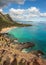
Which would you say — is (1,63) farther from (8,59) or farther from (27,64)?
(27,64)

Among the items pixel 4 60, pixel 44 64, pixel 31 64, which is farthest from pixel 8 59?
pixel 44 64

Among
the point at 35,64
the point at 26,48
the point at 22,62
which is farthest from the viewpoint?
the point at 26,48

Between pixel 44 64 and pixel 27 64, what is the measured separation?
842 cm

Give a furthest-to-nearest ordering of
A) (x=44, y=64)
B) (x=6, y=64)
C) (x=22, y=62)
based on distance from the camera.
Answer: (x=44, y=64)
(x=22, y=62)
(x=6, y=64)

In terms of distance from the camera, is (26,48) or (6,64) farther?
(26,48)

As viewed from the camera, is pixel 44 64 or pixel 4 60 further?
pixel 44 64

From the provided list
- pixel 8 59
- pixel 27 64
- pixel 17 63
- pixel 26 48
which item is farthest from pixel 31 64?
pixel 26 48

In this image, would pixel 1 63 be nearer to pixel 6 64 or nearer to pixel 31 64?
pixel 6 64

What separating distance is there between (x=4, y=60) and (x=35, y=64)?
7.63 meters

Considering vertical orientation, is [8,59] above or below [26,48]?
above

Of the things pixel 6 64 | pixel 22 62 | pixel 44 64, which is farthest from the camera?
pixel 44 64

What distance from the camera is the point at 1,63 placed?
104 feet

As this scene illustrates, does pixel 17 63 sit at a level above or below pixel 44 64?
above

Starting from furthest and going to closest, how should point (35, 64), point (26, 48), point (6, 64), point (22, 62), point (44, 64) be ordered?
point (26, 48) < point (44, 64) < point (35, 64) < point (22, 62) < point (6, 64)
